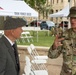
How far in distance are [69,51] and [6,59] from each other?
100cm

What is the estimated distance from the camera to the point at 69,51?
426 centimetres

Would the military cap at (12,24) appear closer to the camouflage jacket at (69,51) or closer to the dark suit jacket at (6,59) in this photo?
the dark suit jacket at (6,59)

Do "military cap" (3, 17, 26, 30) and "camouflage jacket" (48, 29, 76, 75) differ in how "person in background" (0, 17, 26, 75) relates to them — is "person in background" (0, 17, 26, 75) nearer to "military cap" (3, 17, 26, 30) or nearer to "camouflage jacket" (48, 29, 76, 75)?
"military cap" (3, 17, 26, 30)

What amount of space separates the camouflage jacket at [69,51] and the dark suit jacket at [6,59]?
0.78 m

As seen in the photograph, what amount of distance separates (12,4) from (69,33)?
17.5 feet

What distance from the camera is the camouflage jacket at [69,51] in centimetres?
426

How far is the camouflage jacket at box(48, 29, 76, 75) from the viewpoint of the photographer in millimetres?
4262

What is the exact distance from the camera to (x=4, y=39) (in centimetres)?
377

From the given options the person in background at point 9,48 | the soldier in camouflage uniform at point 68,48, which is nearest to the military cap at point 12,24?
the person in background at point 9,48

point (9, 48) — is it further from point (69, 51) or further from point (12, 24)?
point (69, 51)

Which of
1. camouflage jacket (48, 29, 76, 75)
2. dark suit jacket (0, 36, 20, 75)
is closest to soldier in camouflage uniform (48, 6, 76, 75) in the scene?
camouflage jacket (48, 29, 76, 75)

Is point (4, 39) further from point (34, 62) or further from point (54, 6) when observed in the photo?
point (54, 6)

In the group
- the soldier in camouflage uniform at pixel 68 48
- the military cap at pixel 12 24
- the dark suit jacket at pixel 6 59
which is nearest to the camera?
the dark suit jacket at pixel 6 59

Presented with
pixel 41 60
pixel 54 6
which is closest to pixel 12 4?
pixel 41 60
